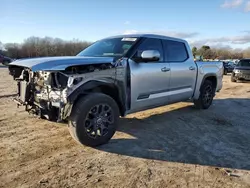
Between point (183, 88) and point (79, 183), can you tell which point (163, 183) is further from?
point (183, 88)

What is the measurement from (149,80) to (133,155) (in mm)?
1651

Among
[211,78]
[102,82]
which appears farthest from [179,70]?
[102,82]

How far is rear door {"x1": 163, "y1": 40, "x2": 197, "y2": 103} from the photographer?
5.55 m

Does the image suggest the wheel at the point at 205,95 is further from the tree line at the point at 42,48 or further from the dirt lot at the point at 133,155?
the tree line at the point at 42,48

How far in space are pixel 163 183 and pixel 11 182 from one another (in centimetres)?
190

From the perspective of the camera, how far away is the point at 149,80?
4.86 meters

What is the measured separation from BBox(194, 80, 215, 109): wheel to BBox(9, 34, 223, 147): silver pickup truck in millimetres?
1314

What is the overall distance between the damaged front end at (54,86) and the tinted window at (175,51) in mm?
1848

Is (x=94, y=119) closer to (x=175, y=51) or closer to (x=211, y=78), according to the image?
(x=175, y=51)

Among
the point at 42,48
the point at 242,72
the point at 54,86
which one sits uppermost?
the point at 42,48

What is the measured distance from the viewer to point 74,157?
146 inches

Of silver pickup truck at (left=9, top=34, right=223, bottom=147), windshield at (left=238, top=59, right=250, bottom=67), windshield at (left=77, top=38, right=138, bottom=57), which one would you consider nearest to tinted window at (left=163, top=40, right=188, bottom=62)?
silver pickup truck at (left=9, top=34, right=223, bottom=147)

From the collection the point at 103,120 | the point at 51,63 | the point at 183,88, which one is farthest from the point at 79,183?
the point at 183,88

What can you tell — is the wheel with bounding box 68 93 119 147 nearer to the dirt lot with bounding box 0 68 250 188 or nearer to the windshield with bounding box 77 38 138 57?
the dirt lot with bounding box 0 68 250 188
